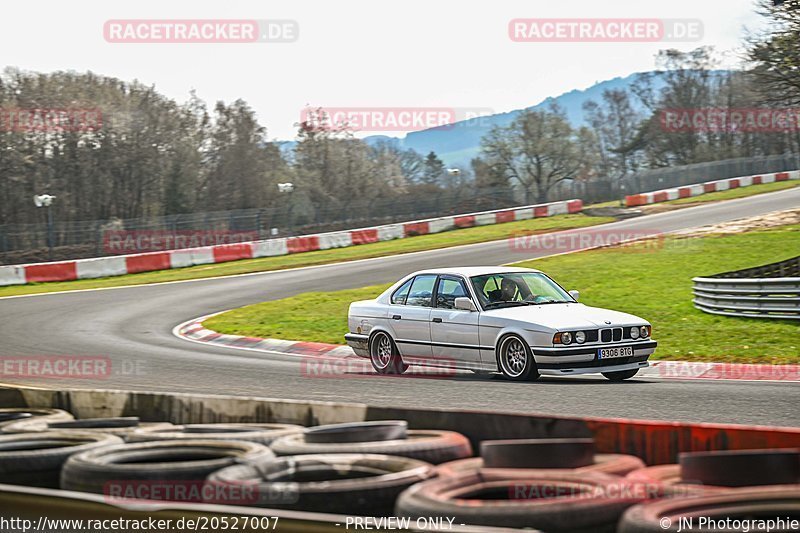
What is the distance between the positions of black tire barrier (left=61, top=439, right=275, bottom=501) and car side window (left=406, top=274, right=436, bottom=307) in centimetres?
782

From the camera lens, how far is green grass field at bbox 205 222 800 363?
1501cm

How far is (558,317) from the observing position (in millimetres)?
11914

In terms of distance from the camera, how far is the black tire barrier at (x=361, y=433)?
538cm

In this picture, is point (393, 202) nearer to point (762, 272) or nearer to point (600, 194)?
point (600, 194)

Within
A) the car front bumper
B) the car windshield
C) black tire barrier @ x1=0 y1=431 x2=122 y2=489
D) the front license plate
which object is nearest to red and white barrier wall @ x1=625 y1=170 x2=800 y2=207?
the car windshield

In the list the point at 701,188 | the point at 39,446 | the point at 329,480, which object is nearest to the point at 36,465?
the point at 39,446

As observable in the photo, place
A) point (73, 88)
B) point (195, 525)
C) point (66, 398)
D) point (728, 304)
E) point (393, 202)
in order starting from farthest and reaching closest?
point (73, 88) → point (393, 202) → point (728, 304) → point (66, 398) → point (195, 525)

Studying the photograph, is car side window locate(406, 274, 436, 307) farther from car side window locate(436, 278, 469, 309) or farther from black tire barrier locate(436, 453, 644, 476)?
black tire barrier locate(436, 453, 644, 476)

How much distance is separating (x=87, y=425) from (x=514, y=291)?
7.24m

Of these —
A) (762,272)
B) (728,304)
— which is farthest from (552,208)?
(728,304)

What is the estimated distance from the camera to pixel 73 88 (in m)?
70.4

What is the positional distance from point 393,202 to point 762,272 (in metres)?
29.3

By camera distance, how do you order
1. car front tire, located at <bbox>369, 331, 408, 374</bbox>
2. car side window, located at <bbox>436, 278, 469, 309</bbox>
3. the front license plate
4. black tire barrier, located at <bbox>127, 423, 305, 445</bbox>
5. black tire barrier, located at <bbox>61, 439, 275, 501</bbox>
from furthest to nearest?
car front tire, located at <bbox>369, 331, 408, 374</bbox> < car side window, located at <bbox>436, 278, 469, 309</bbox> < the front license plate < black tire barrier, located at <bbox>127, 423, 305, 445</bbox> < black tire barrier, located at <bbox>61, 439, 275, 501</bbox>

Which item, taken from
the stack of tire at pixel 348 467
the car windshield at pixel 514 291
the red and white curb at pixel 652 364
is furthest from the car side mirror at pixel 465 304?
the stack of tire at pixel 348 467
